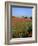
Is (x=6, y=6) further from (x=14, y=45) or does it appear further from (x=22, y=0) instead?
(x=14, y=45)

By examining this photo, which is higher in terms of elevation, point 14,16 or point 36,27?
point 14,16

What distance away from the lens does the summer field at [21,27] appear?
124 centimetres

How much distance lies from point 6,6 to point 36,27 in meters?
0.51

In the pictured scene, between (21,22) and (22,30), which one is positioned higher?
(21,22)

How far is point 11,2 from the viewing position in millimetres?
1240

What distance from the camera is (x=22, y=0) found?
50.2 inches

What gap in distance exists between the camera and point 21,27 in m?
1.26

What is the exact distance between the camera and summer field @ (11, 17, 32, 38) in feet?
A: 4.06

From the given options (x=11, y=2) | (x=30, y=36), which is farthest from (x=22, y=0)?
(x=30, y=36)
